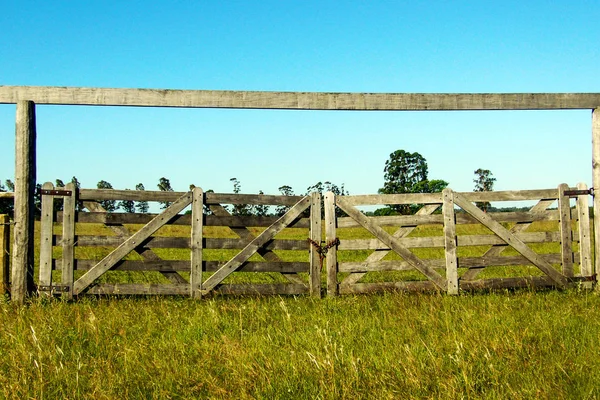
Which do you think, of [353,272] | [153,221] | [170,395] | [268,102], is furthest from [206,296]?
[170,395]

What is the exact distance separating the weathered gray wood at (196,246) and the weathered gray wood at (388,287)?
2.29m

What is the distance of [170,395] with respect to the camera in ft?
13.2

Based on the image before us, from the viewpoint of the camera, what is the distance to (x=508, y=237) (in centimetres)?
920

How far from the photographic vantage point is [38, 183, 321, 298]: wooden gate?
26.9 ft

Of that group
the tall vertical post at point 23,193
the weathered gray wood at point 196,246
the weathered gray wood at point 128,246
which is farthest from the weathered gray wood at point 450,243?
the tall vertical post at point 23,193

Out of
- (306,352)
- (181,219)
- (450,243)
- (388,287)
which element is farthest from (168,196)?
(306,352)

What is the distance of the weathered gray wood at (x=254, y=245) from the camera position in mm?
8344

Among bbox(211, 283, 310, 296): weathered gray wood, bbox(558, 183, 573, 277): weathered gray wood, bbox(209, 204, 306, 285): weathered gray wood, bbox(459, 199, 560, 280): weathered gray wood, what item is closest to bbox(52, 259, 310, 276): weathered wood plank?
bbox(209, 204, 306, 285): weathered gray wood

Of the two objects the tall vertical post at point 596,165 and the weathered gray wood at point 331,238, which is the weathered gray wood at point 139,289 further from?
the tall vertical post at point 596,165

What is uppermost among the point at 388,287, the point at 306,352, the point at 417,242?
the point at 417,242

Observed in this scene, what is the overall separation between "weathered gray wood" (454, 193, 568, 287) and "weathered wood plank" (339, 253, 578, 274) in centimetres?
13

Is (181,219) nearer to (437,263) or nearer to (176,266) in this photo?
(176,266)

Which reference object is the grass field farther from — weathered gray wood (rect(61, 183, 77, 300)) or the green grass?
weathered gray wood (rect(61, 183, 77, 300))

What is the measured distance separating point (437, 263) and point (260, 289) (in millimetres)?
3007
